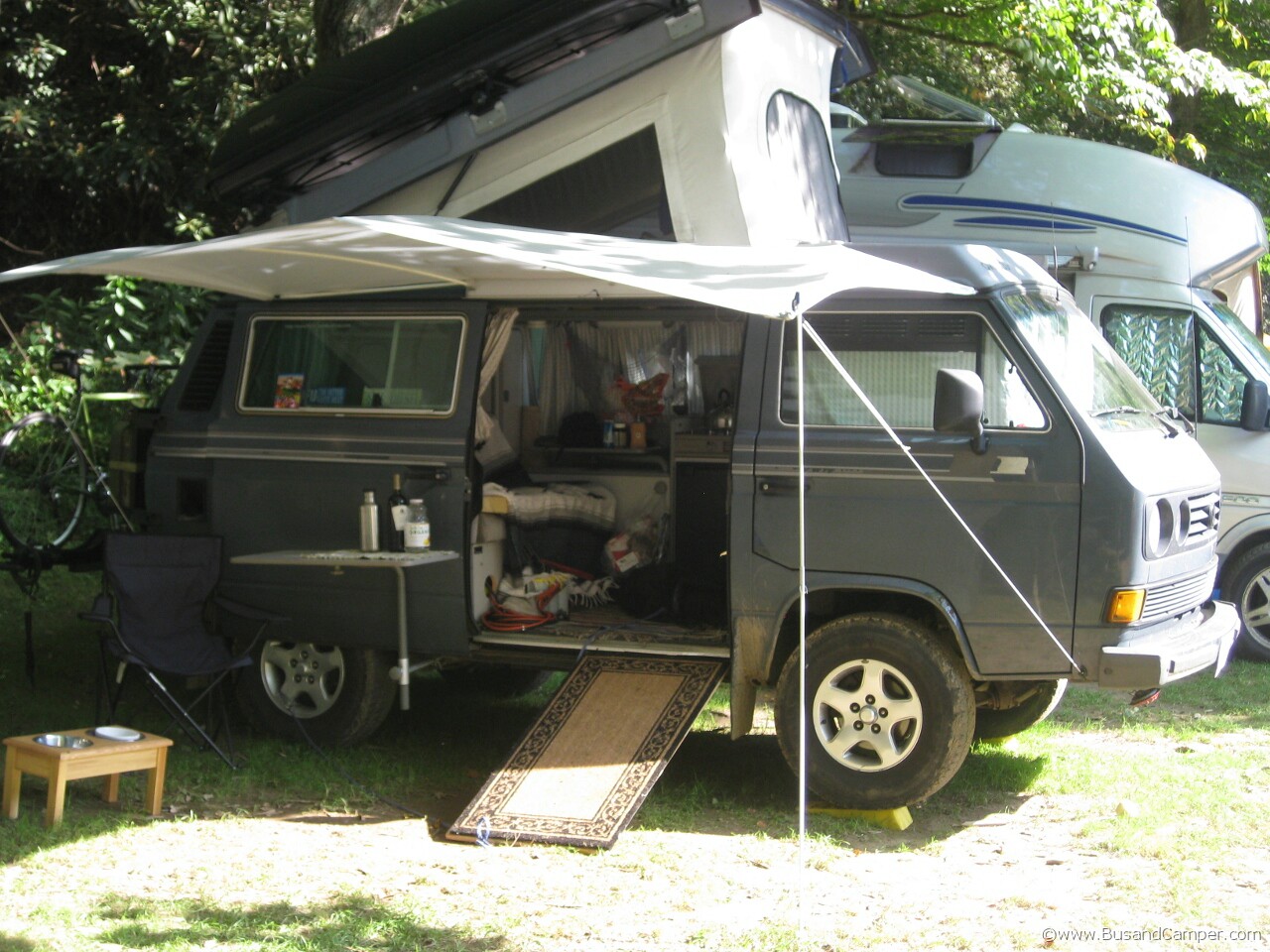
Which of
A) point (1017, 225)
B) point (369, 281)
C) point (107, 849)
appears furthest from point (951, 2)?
point (107, 849)

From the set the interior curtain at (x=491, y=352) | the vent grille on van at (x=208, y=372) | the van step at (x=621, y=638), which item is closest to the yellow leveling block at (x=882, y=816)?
the van step at (x=621, y=638)

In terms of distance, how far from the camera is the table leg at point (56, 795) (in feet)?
18.7

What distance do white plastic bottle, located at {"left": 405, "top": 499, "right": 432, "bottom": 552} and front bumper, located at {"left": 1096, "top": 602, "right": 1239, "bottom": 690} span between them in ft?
9.72

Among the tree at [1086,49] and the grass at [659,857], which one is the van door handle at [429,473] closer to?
the grass at [659,857]

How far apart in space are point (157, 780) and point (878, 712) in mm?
3040

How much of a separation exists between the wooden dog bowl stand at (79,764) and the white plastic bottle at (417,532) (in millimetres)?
1348

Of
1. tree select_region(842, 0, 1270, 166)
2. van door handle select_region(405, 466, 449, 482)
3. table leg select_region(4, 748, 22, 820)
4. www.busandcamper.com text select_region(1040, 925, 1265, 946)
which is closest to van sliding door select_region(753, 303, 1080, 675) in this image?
www.busandcamper.com text select_region(1040, 925, 1265, 946)

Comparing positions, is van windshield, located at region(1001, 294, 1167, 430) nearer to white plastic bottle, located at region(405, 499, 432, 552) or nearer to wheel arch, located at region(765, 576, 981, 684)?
wheel arch, located at region(765, 576, 981, 684)

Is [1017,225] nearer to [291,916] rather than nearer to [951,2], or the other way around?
[951,2]

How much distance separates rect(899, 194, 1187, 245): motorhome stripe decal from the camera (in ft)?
31.1

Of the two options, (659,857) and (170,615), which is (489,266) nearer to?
(170,615)

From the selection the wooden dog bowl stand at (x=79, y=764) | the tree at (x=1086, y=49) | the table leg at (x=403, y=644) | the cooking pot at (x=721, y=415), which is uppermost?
the tree at (x=1086, y=49)

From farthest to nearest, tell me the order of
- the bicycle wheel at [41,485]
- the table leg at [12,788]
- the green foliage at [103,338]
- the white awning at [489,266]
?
the green foliage at [103,338] < the bicycle wheel at [41,485] < the table leg at [12,788] < the white awning at [489,266]

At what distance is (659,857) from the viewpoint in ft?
18.1
